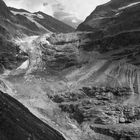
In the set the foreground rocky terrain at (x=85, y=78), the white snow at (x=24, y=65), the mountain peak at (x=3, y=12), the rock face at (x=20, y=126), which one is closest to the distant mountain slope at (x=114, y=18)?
the foreground rocky terrain at (x=85, y=78)

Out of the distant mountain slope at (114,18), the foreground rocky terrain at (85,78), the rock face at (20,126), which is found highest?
the distant mountain slope at (114,18)

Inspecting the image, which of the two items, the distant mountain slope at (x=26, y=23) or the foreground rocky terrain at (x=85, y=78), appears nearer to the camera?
the foreground rocky terrain at (x=85, y=78)

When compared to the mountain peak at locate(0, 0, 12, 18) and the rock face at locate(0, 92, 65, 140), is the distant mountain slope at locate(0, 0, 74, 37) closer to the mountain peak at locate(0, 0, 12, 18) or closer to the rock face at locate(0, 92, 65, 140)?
the mountain peak at locate(0, 0, 12, 18)

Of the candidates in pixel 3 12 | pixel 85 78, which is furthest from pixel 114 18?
pixel 3 12

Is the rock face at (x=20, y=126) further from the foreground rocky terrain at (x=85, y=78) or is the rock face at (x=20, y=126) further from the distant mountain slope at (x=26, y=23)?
the distant mountain slope at (x=26, y=23)

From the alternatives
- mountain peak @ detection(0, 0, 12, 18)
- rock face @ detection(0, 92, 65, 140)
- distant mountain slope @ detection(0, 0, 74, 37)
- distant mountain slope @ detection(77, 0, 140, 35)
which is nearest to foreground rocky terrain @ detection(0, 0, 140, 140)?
distant mountain slope @ detection(77, 0, 140, 35)

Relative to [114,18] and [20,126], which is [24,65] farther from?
[20,126]
